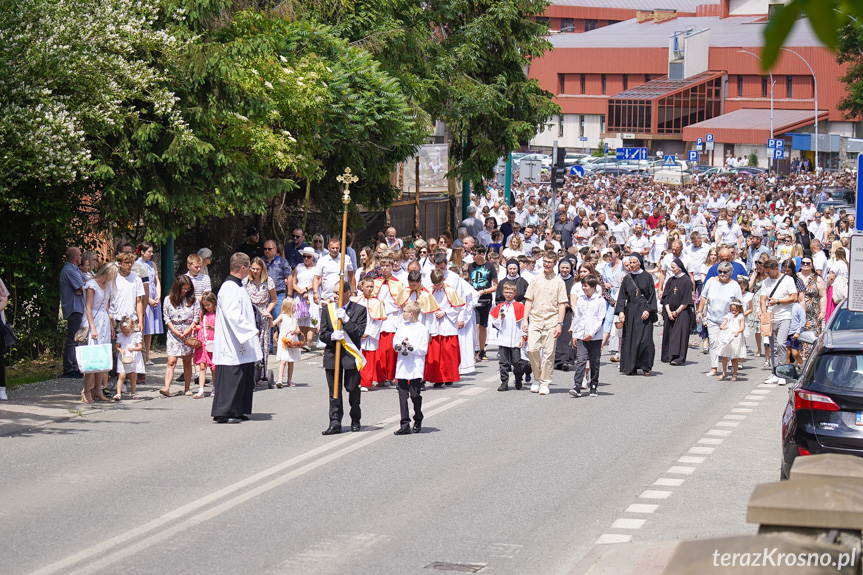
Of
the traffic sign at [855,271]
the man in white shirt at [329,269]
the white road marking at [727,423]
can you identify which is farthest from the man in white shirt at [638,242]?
the traffic sign at [855,271]

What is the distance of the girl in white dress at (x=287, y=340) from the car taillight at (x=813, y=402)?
Answer: 320 inches

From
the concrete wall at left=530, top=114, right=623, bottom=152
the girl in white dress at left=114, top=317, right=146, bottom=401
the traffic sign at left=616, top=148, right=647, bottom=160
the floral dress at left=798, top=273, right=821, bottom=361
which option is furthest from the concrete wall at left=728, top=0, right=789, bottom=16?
the girl in white dress at left=114, top=317, right=146, bottom=401

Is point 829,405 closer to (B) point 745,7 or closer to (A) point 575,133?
(A) point 575,133

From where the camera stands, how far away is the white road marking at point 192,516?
782 centimetres

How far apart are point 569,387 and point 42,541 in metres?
9.70

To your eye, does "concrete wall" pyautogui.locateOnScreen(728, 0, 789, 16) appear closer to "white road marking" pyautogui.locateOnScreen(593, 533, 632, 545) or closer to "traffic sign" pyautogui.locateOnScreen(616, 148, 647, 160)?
"traffic sign" pyautogui.locateOnScreen(616, 148, 647, 160)

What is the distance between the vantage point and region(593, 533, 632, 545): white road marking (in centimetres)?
851

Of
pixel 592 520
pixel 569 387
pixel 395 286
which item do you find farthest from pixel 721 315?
pixel 592 520

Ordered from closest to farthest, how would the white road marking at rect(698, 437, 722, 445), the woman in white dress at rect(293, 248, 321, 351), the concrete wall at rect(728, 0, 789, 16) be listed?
the white road marking at rect(698, 437, 722, 445) → the woman in white dress at rect(293, 248, 321, 351) → the concrete wall at rect(728, 0, 789, 16)

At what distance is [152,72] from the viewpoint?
17.4 m

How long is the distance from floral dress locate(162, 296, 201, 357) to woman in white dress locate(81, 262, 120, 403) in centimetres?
71

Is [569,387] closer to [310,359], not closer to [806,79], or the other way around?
[310,359]

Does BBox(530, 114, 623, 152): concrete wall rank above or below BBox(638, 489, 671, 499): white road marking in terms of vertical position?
above

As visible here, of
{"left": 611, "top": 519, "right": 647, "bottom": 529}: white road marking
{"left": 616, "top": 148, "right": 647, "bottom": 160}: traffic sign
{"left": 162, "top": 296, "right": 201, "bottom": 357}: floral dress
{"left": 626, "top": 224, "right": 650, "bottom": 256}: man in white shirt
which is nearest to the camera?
{"left": 611, "top": 519, "right": 647, "bottom": 529}: white road marking
